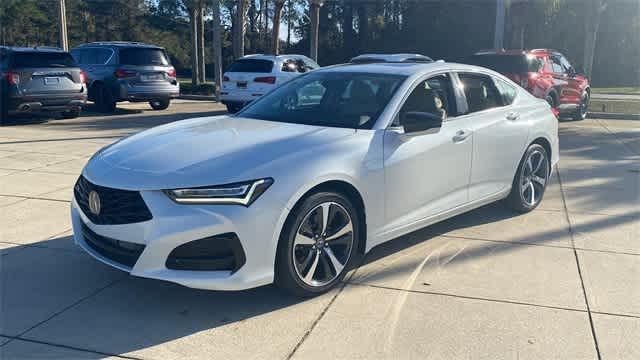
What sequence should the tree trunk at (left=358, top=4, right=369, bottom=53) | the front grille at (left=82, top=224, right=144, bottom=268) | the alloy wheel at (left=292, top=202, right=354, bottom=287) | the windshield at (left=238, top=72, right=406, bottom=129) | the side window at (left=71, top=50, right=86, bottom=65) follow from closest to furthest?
the front grille at (left=82, top=224, right=144, bottom=268)
the alloy wheel at (left=292, top=202, right=354, bottom=287)
the windshield at (left=238, top=72, right=406, bottom=129)
the side window at (left=71, top=50, right=86, bottom=65)
the tree trunk at (left=358, top=4, right=369, bottom=53)

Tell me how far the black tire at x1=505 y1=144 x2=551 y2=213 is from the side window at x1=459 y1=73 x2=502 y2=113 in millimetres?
717

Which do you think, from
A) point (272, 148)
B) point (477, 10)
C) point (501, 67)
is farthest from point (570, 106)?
point (477, 10)

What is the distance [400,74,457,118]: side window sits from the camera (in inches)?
200

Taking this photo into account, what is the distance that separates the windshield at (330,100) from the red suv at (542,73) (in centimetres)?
834

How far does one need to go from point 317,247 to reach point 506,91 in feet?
10.2

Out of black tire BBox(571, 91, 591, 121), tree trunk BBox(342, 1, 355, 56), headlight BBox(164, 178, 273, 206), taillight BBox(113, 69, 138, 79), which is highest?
tree trunk BBox(342, 1, 355, 56)

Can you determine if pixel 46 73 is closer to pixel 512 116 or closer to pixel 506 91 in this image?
pixel 506 91

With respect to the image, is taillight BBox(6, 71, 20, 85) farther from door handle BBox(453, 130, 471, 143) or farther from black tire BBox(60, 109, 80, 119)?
door handle BBox(453, 130, 471, 143)

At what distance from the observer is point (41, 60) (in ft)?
43.0

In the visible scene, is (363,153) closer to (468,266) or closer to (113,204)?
(468,266)

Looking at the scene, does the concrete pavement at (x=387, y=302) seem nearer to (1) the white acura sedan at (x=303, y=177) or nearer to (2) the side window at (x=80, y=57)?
(1) the white acura sedan at (x=303, y=177)

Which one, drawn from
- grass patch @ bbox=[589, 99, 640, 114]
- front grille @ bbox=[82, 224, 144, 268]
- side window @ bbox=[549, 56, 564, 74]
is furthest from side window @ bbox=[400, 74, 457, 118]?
grass patch @ bbox=[589, 99, 640, 114]

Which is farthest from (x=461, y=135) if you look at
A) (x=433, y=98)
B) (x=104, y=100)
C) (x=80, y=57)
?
(x=80, y=57)

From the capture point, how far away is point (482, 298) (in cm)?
433
